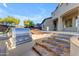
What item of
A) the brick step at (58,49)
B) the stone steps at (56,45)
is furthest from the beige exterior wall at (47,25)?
the brick step at (58,49)

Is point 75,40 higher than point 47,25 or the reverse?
the reverse

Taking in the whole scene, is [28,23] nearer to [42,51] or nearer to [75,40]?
[42,51]

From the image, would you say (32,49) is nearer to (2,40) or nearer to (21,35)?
(21,35)

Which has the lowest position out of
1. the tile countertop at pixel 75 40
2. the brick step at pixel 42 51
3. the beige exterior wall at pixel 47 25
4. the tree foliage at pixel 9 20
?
the brick step at pixel 42 51

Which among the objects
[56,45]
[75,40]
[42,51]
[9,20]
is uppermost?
[9,20]

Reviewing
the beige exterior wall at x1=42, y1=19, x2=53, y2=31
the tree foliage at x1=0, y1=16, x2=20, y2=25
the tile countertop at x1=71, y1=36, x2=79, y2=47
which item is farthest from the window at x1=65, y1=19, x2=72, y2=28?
the tree foliage at x1=0, y1=16, x2=20, y2=25

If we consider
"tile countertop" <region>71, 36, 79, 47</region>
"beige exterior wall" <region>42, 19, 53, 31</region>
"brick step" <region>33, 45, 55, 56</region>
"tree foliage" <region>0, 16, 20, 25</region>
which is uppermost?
"tree foliage" <region>0, 16, 20, 25</region>

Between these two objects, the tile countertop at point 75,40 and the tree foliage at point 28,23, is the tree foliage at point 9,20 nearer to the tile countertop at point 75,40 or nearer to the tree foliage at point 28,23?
the tree foliage at point 28,23

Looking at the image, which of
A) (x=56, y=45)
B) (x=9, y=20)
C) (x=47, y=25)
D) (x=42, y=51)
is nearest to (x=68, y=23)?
(x=47, y=25)

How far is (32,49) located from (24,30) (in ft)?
1.39

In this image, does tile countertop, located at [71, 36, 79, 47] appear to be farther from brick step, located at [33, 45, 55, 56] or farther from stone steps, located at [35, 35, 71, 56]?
brick step, located at [33, 45, 55, 56]

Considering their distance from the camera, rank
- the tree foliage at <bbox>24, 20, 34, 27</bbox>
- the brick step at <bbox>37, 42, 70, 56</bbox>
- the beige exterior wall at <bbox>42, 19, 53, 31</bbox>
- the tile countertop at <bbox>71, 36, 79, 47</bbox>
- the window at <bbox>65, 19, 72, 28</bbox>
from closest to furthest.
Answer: the tile countertop at <bbox>71, 36, 79, 47</bbox> < the brick step at <bbox>37, 42, 70, 56</bbox> < the tree foliage at <bbox>24, 20, 34, 27</bbox> < the beige exterior wall at <bbox>42, 19, 53, 31</bbox> < the window at <bbox>65, 19, 72, 28</bbox>

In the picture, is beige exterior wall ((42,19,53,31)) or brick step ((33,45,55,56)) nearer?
brick step ((33,45,55,56))

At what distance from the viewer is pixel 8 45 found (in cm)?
332
